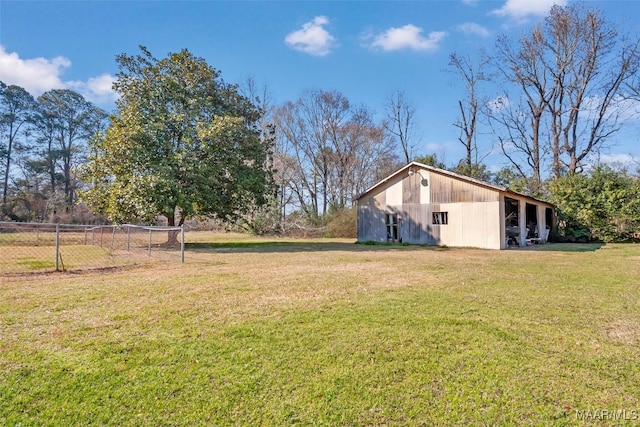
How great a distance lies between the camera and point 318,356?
11.0 feet

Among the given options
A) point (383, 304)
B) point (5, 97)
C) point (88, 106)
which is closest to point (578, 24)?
point (383, 304)

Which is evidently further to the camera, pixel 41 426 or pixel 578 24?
pixel 578 24

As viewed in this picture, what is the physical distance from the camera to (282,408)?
2.54 meters

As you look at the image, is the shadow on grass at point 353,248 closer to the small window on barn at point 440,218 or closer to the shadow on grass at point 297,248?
the shadow on grass at point 297,248

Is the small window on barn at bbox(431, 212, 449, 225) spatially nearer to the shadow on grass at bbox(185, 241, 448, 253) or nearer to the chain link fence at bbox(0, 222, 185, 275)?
the shadow on grass at bbox(185, 241, 448, 253)

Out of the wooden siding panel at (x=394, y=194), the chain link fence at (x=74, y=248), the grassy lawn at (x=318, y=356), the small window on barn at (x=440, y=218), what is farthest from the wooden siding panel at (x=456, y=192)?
the chain link fence at (x=74, y=248)

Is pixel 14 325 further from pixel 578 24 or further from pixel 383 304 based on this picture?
pixel 578 24

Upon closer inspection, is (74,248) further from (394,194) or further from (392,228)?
(394,194)

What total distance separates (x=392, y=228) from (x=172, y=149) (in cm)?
1237

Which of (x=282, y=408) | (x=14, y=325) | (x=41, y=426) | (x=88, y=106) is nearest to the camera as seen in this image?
(x=41, y=426)

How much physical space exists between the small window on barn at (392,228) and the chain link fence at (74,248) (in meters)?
11.3

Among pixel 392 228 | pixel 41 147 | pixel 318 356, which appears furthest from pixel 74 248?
pixel 41 147

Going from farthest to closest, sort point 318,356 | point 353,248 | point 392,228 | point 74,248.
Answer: point 392,228 → point 353,248 → point 74,248 → point 318,356

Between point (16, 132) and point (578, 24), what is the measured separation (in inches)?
1928
